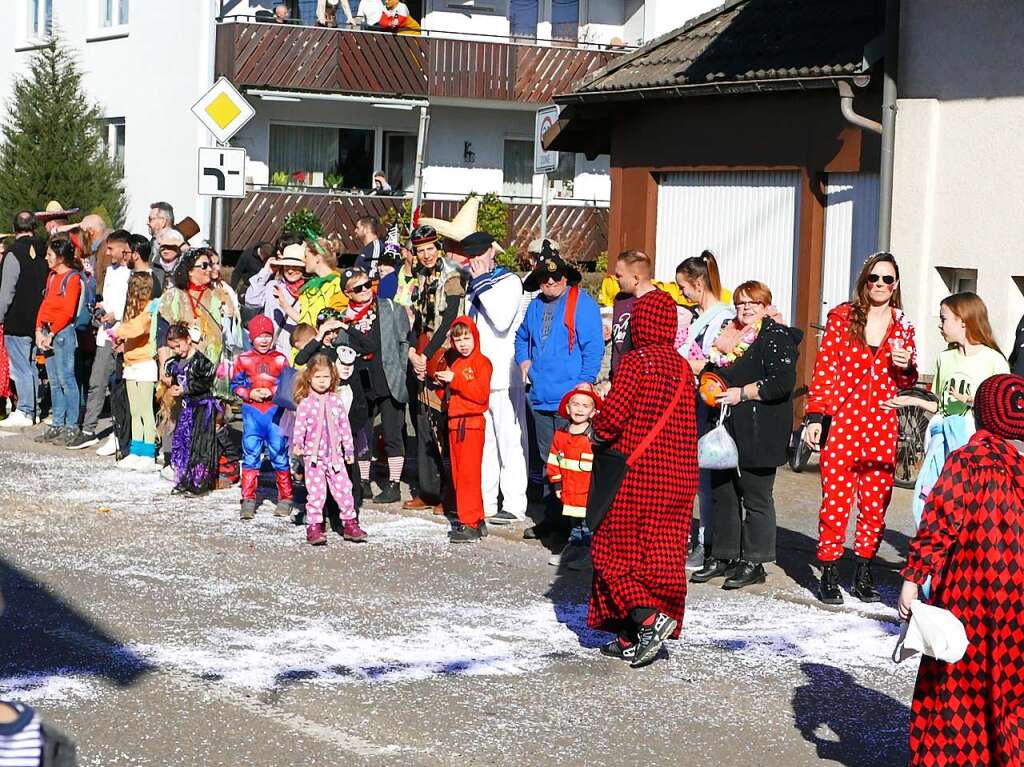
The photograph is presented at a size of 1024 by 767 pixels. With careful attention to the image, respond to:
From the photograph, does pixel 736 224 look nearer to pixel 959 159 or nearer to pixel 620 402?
pixel 959 159

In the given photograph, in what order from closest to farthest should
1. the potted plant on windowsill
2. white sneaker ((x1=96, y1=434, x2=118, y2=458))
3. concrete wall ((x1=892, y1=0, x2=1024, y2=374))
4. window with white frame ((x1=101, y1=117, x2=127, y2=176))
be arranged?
concrete wall ((x1=892, y1=0, x2=1024, y2=374)), white sneaker ((x1=96, y1=434, x2=118, y2=458)), the potted plant on windowsill, window with white frame ((x1=101, y1=117, x2=127, y2=176))

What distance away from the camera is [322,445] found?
11508mm

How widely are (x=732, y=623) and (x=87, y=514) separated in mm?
5083

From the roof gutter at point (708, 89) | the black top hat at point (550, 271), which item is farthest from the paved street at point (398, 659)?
the roof gutter at point (708, 89)

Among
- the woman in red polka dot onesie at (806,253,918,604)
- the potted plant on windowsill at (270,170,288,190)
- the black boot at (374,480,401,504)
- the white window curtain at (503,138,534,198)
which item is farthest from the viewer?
the white window curtain at (503,138,534,198)

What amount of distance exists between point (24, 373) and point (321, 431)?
683cm

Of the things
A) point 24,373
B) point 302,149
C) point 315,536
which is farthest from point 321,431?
point 302,149

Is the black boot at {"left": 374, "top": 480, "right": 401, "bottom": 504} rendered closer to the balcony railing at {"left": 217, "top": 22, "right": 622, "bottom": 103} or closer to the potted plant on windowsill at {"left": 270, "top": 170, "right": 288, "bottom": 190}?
the balcony railing at {"left": 217, "top": 22, "right": 622, "bottom": 103}

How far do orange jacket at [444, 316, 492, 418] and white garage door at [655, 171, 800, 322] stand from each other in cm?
499

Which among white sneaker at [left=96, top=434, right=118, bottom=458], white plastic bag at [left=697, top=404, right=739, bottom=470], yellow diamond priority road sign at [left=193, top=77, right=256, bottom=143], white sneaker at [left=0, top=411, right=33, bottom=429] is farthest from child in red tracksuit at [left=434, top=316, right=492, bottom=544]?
white sneaker at [left=0, top=411, right=33, bottom=429]

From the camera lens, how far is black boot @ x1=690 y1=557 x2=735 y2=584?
10.5m

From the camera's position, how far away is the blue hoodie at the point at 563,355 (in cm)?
1180

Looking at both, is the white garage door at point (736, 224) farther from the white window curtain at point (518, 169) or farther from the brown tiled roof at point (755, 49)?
the white window curtain at point (518, 169)

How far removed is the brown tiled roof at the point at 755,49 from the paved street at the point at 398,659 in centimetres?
509
